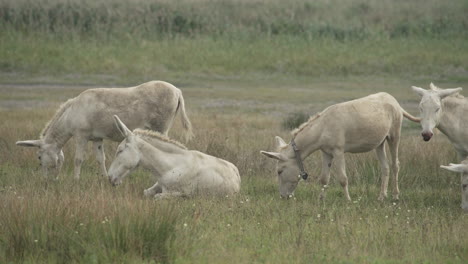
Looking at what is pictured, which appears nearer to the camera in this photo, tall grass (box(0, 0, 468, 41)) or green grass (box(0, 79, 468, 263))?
green grass (box(0, 79, 468, 263))

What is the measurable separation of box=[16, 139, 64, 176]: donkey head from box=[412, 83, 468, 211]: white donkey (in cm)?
602

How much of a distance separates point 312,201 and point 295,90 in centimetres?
1765

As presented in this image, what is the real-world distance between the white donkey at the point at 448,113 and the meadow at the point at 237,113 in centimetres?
95

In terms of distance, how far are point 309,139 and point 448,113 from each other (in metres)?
2.13

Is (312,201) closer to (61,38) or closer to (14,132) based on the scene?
(14,132)

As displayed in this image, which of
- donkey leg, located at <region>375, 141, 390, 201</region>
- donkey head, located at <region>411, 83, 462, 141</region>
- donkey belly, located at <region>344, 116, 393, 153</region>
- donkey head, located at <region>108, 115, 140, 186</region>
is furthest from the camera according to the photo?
donkey leg, located at <region>375, 141, 390, 201</region>

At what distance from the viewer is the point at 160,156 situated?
1146 centimetres

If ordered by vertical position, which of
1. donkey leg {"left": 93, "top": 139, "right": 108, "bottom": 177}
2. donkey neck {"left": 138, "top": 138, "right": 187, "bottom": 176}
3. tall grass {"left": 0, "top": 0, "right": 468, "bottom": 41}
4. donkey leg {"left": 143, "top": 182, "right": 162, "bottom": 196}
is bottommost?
tall grass {"left": 0, "top": 0, "right": 468, "bottom": 41}

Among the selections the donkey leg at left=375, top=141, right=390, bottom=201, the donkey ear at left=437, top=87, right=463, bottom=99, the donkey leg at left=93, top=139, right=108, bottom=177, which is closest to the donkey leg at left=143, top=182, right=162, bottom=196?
the donkey leg at left=93, top=139, right=108, bottom=177

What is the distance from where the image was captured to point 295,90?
29062mm

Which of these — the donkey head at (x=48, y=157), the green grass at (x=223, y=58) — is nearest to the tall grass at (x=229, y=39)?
the green grass at (x=223, y=58)

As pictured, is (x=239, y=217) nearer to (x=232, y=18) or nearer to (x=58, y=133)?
(x=58, y=133)

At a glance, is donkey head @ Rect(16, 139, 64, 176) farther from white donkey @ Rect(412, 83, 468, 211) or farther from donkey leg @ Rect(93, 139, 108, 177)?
white donkey @ Rect(412, 83, 468, 211)

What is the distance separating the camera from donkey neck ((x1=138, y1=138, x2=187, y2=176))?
11.4 metres
